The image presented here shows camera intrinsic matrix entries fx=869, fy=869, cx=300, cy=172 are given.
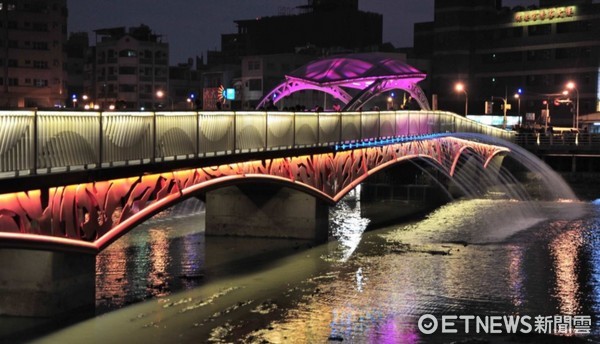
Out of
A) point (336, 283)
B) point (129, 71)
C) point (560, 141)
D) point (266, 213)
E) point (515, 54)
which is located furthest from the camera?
point (129, 71)

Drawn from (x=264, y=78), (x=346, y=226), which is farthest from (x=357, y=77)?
(x=264, y=78)

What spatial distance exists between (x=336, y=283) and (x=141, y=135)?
9547 mm

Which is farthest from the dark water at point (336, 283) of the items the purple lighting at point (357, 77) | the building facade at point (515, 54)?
the building facade at point (515, 54)

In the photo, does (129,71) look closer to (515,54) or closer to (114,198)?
(515,54)

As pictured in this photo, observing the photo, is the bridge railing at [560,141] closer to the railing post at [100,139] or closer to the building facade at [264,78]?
the building facade at [264,78]

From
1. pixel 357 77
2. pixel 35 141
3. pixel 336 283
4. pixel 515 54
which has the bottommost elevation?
pixel 336 283

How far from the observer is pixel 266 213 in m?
41.8

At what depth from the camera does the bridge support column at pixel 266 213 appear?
41.5 meters

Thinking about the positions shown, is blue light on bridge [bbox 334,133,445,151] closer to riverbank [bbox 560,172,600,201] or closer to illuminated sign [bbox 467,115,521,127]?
riverbank [bbox 560,172,600,201]

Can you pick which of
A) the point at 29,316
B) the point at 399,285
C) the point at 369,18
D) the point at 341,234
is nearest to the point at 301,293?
the point at 399,285

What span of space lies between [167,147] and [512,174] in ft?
217

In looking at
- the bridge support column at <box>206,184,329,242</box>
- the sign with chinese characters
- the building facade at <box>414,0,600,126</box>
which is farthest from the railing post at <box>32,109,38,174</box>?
the sign with chinese characters

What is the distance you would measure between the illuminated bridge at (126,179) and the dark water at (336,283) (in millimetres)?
1555

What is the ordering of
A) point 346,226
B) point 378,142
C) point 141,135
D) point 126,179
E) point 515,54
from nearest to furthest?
1. point 126,179
2. point 141,135
3. point 378,142
4. point 346,226
5. point 515,54
